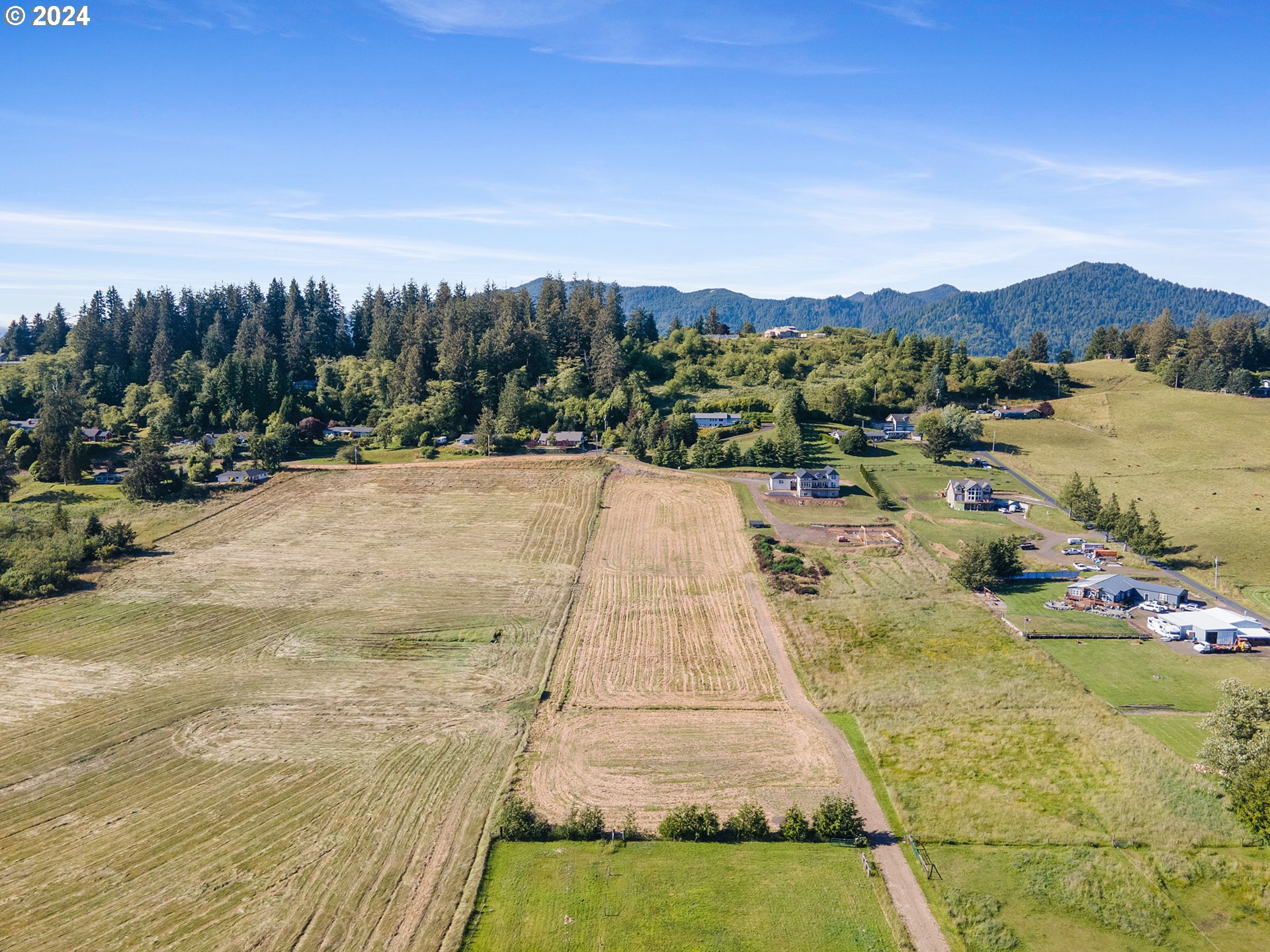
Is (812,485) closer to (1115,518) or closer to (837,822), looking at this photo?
(1115,518)

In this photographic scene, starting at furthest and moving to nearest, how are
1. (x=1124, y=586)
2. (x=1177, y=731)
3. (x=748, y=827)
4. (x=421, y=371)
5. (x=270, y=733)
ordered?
(x=421, y=371)
(x=1124, y=586)
(x=270, y=733)
(x=1177, y=731)
(x=748, y=827)

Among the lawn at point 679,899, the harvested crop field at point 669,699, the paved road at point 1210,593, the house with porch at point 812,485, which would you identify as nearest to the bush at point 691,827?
the lawn at point 679,899

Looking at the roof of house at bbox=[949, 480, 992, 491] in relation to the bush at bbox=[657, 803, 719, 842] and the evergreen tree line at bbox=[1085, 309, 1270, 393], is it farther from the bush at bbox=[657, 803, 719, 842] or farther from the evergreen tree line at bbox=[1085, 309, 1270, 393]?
the evergreen tree line at bbox=[1085, 309, 1270, 393]

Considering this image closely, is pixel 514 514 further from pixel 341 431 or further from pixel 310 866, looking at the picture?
pixel 310 866

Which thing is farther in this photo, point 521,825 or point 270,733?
point 270,733

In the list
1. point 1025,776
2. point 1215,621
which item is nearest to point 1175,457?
point 1215,621

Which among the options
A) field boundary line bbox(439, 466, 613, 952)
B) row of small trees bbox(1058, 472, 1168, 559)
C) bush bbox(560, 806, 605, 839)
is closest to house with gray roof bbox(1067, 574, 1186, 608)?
row of small trees bbox(1058, 472, 1168, 559)
